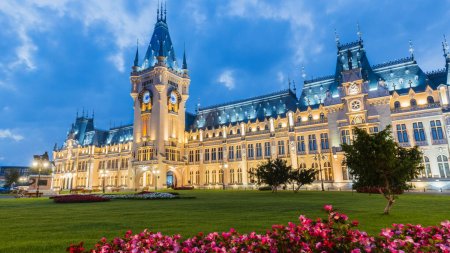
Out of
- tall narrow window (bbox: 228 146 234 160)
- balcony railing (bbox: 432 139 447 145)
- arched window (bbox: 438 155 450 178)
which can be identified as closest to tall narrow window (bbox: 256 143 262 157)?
tall narrow window (bbox: 228 146 234 160)

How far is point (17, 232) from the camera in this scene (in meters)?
10.4

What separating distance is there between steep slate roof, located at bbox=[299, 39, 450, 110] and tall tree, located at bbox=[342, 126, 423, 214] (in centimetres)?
4004

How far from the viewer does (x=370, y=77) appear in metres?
53.6

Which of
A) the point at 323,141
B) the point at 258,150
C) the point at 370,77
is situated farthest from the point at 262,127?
the point at 370,77

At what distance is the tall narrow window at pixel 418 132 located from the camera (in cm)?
4638

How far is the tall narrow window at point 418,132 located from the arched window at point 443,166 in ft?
13.4

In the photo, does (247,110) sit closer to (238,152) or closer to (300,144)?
(238,152)

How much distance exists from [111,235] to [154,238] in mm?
4588

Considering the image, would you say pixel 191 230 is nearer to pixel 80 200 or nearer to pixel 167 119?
pixel 80 200

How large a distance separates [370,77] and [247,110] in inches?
1247

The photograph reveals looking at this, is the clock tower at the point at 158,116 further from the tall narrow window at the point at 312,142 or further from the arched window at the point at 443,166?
the arched window at the point at 443,166

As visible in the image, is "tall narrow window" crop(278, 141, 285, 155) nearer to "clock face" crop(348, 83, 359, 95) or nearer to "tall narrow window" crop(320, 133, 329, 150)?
"tall narrow window" crop(320, 133, 329, 150)

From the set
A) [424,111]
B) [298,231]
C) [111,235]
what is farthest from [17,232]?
[424,111]

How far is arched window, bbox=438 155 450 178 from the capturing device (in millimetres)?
43203
